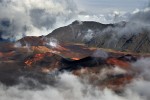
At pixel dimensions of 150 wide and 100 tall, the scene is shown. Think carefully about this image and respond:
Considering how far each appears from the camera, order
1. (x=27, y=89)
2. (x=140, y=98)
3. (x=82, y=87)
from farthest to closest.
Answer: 1. (x=82, y=87)
2. (x=27, y=89)
3. (x=140, y=98)

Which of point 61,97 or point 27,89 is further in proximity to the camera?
point 27,89

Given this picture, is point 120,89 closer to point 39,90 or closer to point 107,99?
point 107,99

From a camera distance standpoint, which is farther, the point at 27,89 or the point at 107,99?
the point at 27,89

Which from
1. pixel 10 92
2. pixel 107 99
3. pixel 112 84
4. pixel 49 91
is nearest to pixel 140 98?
pixel 107 99

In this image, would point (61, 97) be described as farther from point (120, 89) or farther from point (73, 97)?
point (120, 89)

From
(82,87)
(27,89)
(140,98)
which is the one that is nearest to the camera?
(140,98)

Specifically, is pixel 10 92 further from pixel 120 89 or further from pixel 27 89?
pixel 120 89

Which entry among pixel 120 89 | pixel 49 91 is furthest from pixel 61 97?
pixel 120 89

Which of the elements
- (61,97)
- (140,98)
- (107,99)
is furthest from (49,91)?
(140,98)
